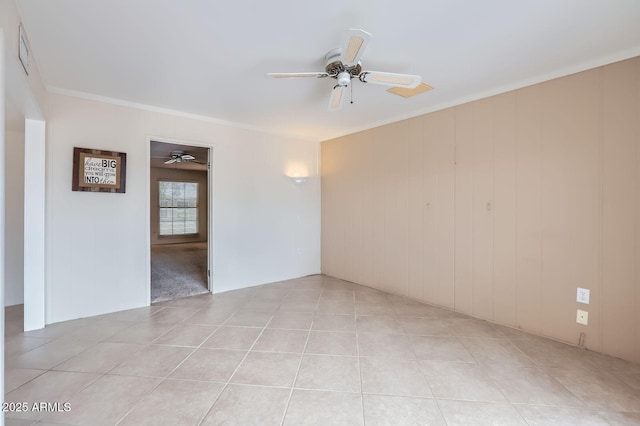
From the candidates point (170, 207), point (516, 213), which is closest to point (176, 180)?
point (170, 207)

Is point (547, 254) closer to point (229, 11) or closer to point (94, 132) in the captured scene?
point (229, 11)

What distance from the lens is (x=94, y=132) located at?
3.13m

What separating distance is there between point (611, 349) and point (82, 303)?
500cm

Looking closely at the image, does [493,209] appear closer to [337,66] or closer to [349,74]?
[349,74]

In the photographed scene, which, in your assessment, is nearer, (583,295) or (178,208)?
(583,295)

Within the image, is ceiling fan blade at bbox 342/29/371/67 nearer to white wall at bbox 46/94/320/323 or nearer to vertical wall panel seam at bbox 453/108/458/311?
vertical wall panel seam at bbox 453/108/458/311

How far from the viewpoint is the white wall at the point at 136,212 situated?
296 centimetres

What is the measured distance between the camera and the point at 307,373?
207cm

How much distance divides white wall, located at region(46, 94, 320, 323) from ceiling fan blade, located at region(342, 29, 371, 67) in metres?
2.65

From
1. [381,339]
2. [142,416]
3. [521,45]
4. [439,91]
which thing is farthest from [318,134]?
[142,416]

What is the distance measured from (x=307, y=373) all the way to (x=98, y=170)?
3075mm

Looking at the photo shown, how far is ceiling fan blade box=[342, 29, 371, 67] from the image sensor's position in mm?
1646

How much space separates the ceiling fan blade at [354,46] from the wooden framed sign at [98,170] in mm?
2834

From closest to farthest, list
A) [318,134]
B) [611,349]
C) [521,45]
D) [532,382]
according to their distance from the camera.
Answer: [532,382] → [521,45] → [611,349] → [318,134]
